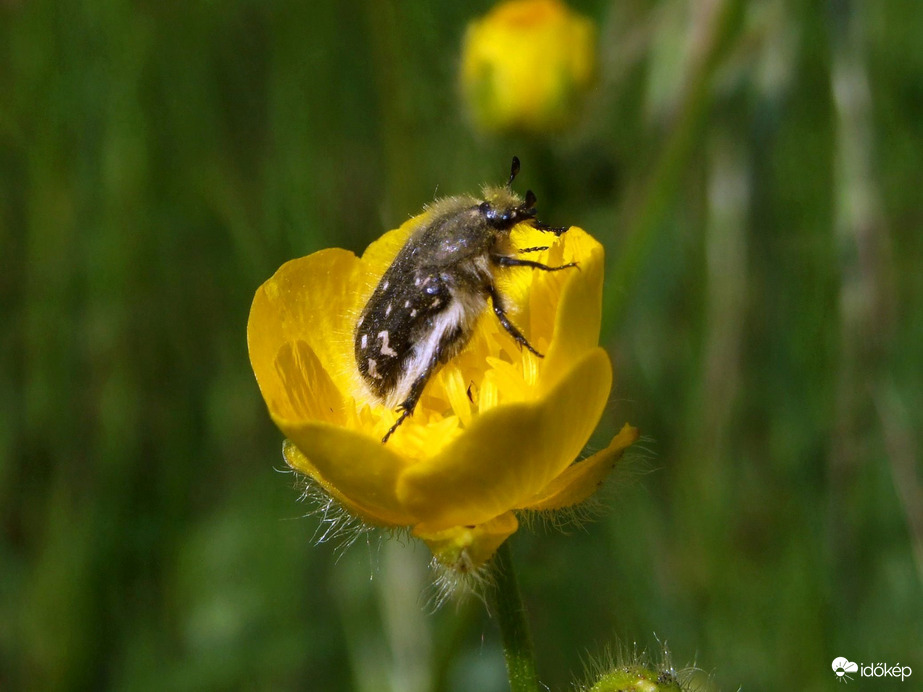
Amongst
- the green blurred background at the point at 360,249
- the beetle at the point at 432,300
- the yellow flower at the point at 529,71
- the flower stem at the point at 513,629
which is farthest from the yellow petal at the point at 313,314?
the yellow flower at the point at 529,71

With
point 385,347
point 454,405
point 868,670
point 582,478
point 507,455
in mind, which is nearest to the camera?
point 507,455

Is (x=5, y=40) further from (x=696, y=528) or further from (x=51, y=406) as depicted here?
(x=696, y=528)

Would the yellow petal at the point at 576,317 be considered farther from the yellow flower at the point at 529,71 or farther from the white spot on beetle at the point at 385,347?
the yellow flower at the point at 529,71

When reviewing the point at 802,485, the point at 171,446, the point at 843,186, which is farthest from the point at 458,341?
the point at 171,446

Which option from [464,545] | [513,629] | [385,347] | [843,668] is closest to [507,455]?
[464,545]

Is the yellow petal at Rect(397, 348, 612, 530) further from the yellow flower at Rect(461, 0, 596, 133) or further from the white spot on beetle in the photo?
the yellow flower at Rect(461, 0, 596, 133)

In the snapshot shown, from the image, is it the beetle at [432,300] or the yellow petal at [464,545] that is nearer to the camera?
the yellow petal at [464,545]

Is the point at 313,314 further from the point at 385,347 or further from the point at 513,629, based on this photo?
the point at 513,629
